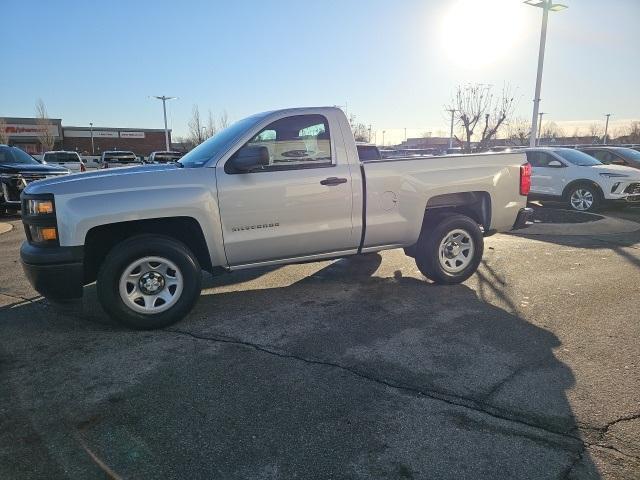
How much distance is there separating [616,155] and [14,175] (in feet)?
57.6

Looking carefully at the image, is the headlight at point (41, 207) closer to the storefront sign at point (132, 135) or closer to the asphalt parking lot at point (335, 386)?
the asphalt parking lot at point (335, 386)

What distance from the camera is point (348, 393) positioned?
10.6 ft

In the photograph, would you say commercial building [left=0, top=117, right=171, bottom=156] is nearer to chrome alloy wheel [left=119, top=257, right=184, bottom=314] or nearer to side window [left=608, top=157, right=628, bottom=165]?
side window [left=608, top=157, right=628, bottom=165]

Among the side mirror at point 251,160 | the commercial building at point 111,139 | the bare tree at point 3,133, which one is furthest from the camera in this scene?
the commercial building at point 111,139

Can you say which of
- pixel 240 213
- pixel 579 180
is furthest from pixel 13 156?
pixel 579 180

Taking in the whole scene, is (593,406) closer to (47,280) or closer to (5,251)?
(47,280)

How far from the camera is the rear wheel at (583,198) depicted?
12539 millimetres

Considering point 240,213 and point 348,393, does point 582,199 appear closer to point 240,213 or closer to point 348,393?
point 240,213

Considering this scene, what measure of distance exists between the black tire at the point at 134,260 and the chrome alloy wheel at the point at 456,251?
119 inches

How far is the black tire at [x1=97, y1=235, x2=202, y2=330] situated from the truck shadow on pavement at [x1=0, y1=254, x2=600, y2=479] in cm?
15

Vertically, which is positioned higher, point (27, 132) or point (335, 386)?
point (27, 132)

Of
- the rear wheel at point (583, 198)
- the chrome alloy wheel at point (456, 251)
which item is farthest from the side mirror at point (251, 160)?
the rear wheel at point (583, 198)

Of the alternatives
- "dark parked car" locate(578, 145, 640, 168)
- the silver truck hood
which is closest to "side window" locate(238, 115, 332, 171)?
the silver truck hood

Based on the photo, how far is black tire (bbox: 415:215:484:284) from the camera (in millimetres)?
5680
